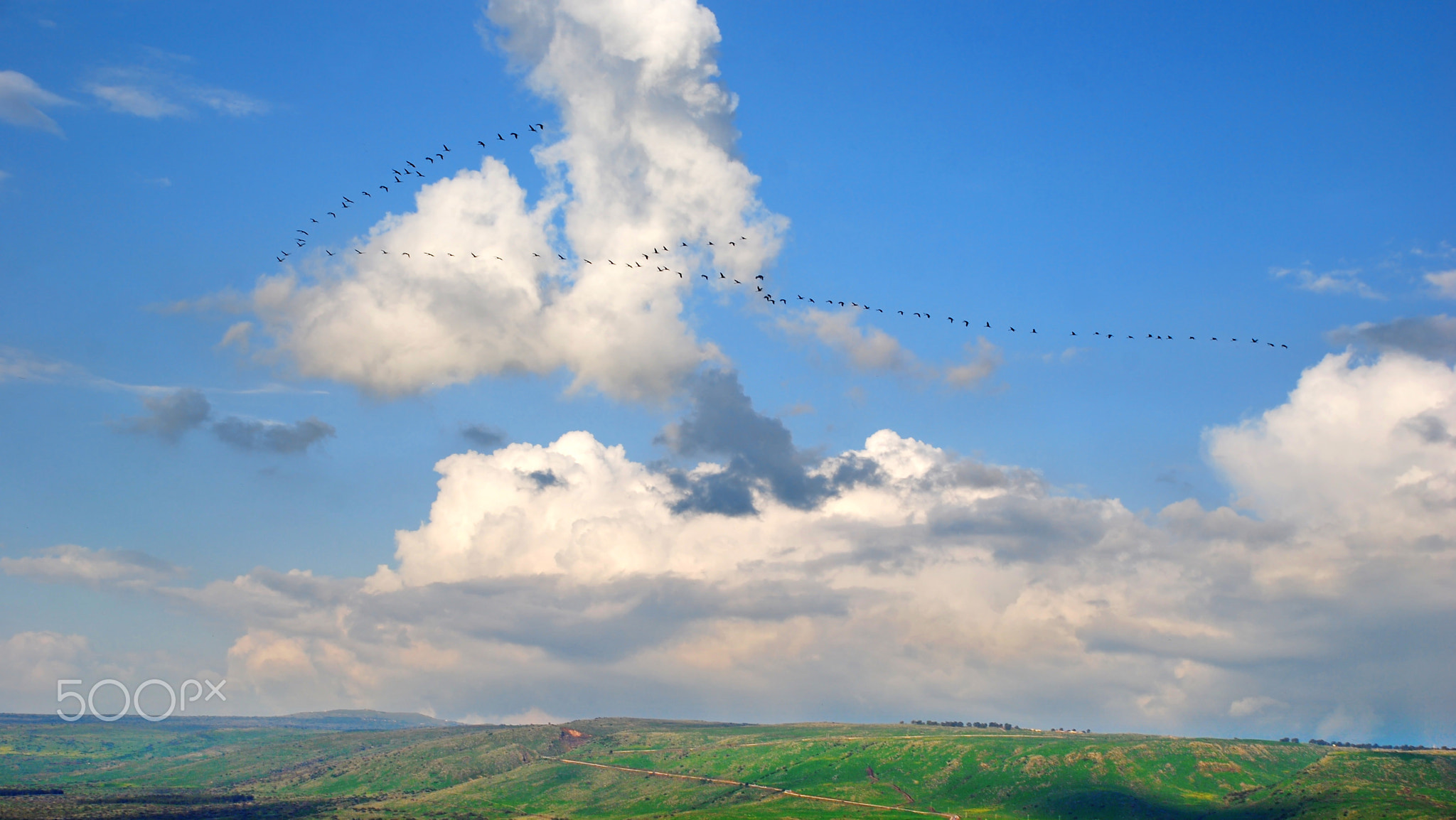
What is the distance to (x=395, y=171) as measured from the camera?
170 metres

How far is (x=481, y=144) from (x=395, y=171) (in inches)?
603

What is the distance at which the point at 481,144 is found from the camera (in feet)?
548
